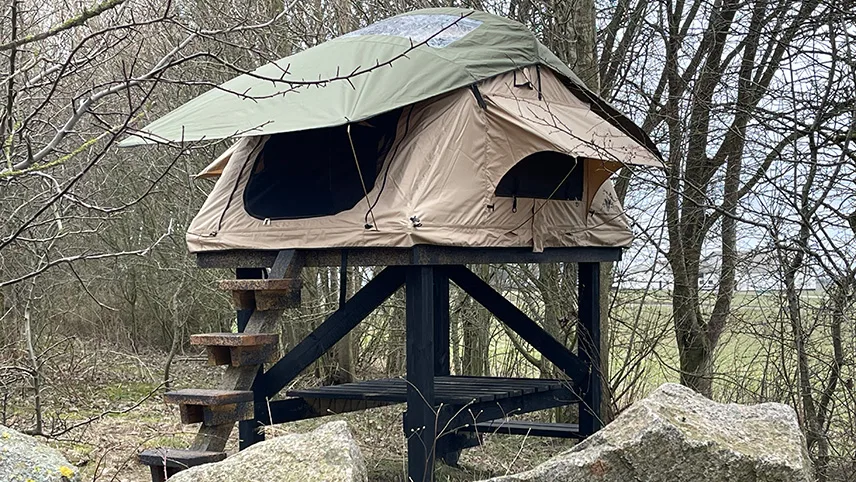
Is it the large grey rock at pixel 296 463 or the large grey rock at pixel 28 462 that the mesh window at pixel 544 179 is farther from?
the large grey rock at pixel 28 462

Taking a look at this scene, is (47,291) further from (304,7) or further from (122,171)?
(304,7)

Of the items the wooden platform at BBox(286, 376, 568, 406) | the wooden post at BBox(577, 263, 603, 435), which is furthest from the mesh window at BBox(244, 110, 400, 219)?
the wooden post at BBox(577, 263, 603, 435)

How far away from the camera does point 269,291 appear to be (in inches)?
266

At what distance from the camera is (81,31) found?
13781mm

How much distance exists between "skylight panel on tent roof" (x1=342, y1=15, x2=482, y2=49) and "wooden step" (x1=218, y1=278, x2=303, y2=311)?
6.06 feet

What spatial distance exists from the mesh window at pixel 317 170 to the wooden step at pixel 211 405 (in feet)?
4.11

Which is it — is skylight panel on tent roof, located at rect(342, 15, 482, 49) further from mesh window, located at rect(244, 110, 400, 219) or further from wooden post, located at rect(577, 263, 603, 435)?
wooden post, located at rect(577, 263, 603, 435)

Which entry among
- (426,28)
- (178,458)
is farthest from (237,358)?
(426,28)

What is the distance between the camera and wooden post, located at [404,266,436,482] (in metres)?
6.38

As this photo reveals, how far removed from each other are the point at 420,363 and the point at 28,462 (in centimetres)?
285

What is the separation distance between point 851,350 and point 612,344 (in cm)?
326

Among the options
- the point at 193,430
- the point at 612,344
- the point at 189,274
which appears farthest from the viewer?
the point at 189,274

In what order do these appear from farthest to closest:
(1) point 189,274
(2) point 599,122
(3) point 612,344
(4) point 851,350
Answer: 1. (1) point 189,274
2. (3) point 612,344
3. (2) point 599,122
4. (4) point 851,350

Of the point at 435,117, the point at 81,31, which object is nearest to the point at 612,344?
the point at 435,117
